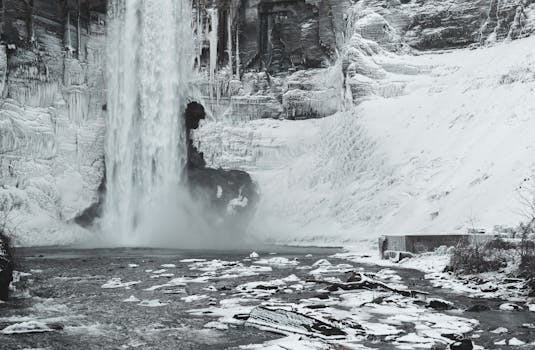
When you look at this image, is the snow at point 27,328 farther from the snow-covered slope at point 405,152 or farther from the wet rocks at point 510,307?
the snow-covered slope at point 405,152

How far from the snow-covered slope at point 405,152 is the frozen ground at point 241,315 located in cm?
1145

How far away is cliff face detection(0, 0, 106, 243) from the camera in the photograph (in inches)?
1571

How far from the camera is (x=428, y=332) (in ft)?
29.7

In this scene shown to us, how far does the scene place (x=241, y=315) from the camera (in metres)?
10.4

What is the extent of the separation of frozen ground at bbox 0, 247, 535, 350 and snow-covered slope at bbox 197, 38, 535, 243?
11452 millimetres

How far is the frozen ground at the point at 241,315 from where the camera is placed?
8.71 metres

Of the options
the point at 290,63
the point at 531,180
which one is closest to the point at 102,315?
the point at 531,180

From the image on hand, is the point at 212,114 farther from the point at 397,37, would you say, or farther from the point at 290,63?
the point at 397,37

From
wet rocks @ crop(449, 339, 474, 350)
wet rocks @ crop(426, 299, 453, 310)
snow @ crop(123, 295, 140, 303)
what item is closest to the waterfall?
snow @ crop(123, 295, 140, 303)

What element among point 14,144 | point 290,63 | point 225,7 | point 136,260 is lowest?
point 136,260

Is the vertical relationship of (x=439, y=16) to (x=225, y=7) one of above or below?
below

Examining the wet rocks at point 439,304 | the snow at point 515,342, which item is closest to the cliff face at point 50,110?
the wet rocks at point 439,304

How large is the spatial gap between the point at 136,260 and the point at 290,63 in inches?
1113

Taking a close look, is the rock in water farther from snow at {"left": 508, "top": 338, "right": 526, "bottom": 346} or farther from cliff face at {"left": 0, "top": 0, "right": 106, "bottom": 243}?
cliff face at {"left": 0, "top": 0, "right": 106, "bottom": 243}
